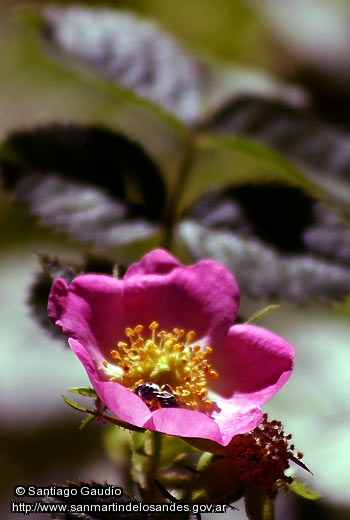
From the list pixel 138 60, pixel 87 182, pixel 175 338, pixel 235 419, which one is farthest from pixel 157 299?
pixel 138 60

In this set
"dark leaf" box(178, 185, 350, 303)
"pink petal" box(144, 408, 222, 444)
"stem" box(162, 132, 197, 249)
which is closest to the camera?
"pink petal" box(144, 408, 222, 444)

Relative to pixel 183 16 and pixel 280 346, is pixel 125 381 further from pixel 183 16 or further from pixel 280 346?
pixel 183 16

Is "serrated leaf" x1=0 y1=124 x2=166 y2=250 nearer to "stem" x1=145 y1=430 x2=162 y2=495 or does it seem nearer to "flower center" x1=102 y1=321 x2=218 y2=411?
"flower center" x1=102 y1=321 x2=218 y2=411

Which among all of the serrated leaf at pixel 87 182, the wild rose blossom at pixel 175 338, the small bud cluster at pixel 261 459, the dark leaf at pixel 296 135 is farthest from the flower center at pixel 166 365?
the dark leaf at pixel 296 135

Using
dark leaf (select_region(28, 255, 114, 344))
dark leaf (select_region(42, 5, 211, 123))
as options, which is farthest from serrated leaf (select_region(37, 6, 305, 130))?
dark leaf (select_region(28, 255, 114, 344))

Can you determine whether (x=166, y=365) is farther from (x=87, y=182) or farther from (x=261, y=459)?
(x=87, y=182)

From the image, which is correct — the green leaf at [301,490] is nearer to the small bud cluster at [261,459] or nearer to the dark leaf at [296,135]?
the small bud cluster at [261,459]

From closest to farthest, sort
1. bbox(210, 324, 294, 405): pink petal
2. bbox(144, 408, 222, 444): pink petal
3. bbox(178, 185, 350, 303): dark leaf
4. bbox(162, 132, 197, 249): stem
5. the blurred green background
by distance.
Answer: bbox(144, 408, 222, 444): pink petal → bbox(210, 324, 294, 405): pink petal → bbox(178, 185, 350, 303): dark leaf → bbox(162, 132, 197, 249): stem → the blurred green background
